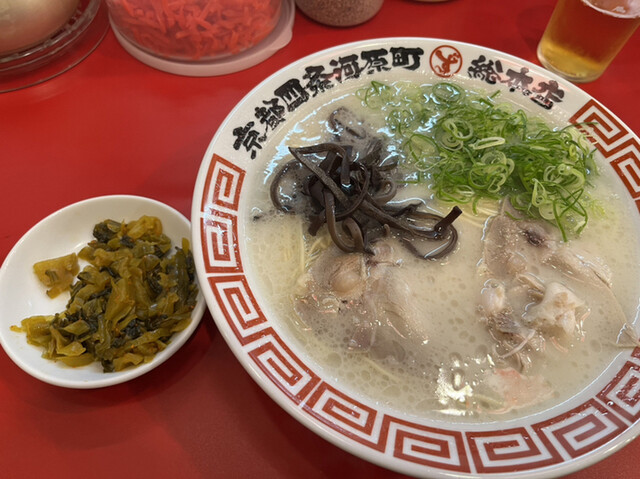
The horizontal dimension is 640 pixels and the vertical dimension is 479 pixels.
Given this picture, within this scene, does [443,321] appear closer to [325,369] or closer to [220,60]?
[325,369]

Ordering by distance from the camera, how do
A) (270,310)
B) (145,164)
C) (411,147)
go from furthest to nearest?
(145,164) → (411,147) → (270,310)

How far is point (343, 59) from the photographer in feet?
6.27

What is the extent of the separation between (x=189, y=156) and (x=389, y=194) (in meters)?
0.93

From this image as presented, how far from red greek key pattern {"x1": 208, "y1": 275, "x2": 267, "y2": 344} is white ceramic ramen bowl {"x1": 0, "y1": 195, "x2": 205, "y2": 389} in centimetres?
15

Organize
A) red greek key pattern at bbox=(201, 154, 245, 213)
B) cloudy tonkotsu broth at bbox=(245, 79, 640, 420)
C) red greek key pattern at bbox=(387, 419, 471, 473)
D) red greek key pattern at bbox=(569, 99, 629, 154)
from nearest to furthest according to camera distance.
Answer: red greek key pattern at bbox=(387, 419, 471, 473) → cloudy tonkotsu broth at bbox=(245, 79, 640, 420) → red greek key pattern at bbox=(201, 154, 245, 213) → red greek key pattern at bbox=(569, 99, 629, 154)

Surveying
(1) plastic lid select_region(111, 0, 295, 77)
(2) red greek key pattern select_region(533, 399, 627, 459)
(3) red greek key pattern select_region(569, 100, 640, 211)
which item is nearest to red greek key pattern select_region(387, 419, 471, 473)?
(2) red greek key pattern select_region(533, 399, 627, 459)

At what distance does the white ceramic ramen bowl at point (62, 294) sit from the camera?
1332mm

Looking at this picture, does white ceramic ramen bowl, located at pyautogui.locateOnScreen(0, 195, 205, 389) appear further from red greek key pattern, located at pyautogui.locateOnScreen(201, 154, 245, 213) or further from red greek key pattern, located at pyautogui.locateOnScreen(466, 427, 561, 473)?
red greek key pattern, located at pyautogui.locateOnScreen(466, 427, 561, 473)

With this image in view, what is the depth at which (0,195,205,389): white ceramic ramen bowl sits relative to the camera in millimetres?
1332

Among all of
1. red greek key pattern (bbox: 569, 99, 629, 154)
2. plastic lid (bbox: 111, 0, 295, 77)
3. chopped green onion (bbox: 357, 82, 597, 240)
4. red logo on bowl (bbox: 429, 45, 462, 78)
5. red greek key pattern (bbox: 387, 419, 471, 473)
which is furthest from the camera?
plastic lid (bbox: 111, 0, 295, 77)

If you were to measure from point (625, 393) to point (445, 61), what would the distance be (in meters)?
1.42

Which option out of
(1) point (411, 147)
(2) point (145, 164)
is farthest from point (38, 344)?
(1) point (411, 147)

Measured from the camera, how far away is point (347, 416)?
3.83ft

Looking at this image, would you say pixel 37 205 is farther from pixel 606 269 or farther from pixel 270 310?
pixel 606 269
